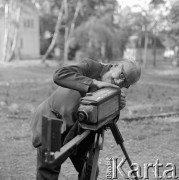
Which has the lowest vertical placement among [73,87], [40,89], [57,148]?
[40,89]

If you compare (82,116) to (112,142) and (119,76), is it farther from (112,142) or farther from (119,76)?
(112,142)

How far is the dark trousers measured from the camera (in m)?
3.04

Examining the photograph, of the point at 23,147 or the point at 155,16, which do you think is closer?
the point at 23,147

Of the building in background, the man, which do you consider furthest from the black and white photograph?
the building in background

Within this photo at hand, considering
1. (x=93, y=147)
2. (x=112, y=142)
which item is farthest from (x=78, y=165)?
(x=112, y=142)

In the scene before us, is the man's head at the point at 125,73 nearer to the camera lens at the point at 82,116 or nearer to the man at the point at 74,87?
the man at the point at 74,87

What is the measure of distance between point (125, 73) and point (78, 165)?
3.97ft

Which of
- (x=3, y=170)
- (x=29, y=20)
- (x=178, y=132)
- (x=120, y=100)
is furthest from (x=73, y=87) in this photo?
(x=29, y=20)

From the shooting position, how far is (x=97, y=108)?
2.40 m

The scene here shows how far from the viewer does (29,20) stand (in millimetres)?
55781

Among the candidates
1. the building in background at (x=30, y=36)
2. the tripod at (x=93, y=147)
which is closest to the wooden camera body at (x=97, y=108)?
the tripod at (x=93, y=147)

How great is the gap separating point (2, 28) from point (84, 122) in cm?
5028

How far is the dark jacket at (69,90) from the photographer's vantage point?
274 centimetres

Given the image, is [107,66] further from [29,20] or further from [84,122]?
[29,20]
